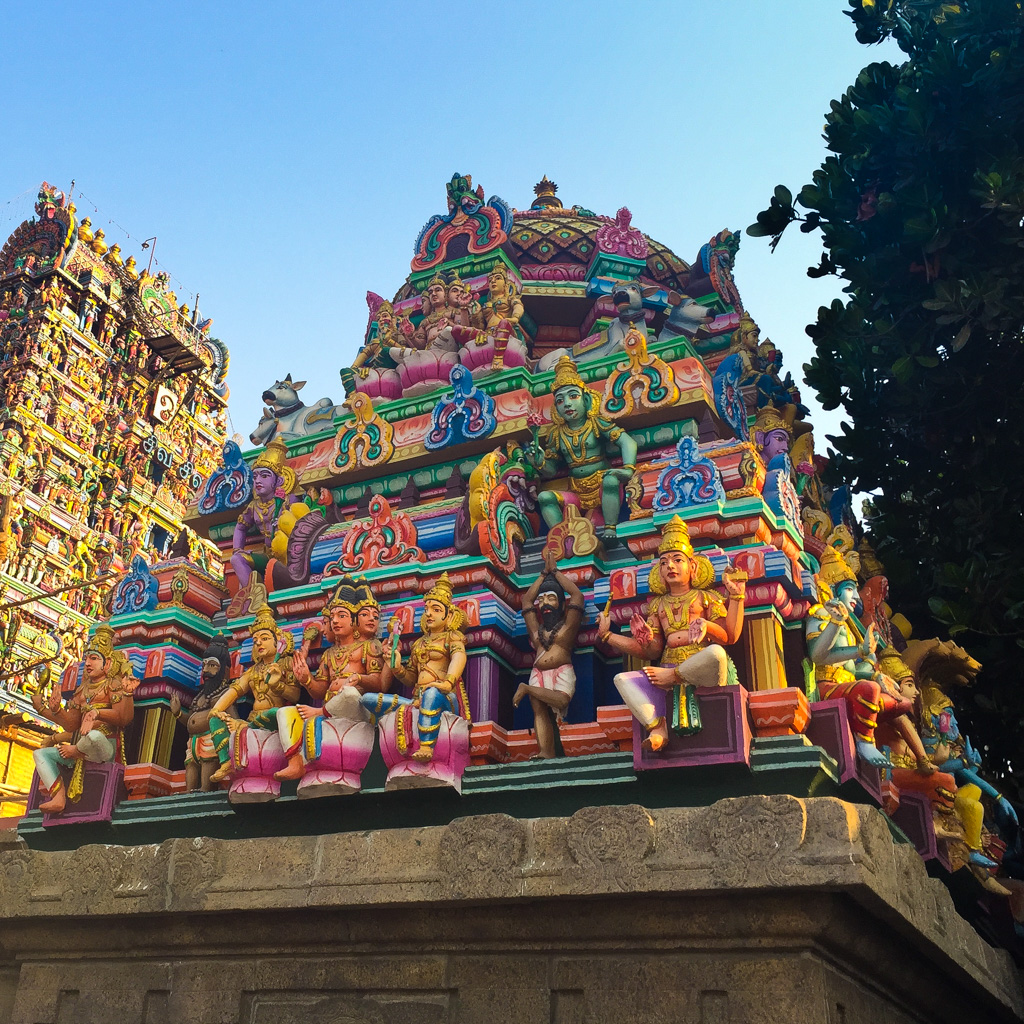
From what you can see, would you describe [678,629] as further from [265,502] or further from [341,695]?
[265,502]

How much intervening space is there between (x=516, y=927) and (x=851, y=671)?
12.1ft

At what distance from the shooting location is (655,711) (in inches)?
332

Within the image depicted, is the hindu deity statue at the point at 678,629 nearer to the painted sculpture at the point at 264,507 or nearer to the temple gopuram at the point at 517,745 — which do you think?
the temple gopuram at the point at 517,745

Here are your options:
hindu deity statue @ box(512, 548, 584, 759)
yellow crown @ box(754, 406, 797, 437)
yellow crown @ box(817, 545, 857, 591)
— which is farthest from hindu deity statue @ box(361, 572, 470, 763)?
yellow crown @ box(754, 406, 797, 437)

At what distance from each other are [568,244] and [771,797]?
35.0ft

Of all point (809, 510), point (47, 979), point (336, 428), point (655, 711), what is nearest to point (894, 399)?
point (809, 510)

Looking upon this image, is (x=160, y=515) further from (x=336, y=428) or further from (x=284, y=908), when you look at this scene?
(x=284, y=908)

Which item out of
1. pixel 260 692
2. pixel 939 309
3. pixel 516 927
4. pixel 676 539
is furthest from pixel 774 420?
pixel 516 927

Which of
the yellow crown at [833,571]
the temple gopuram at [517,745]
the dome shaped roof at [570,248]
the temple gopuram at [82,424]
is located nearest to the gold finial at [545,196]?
the dome shaped roof at [570,248]

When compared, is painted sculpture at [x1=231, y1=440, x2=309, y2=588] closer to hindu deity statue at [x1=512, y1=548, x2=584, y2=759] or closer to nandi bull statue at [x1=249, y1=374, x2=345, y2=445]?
nandi bull statue at [x1=249, y1=374, x2=345, y2=445]

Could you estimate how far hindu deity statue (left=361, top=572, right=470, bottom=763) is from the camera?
911cm

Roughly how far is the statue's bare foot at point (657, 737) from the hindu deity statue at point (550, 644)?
3.58 ft

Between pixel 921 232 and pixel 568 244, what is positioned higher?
pixel 568 244

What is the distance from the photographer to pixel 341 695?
371 inches
